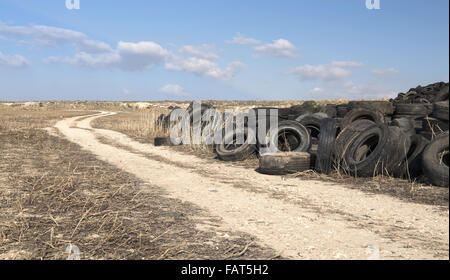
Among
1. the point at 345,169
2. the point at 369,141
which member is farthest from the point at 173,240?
the point at 369,141

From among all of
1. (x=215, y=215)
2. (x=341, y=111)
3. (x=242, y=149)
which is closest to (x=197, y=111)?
(x=341, y=111)

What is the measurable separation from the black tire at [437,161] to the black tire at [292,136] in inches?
146

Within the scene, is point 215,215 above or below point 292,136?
below

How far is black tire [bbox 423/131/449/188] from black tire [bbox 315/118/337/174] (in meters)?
2.03

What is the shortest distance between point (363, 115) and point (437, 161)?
5.17 metres

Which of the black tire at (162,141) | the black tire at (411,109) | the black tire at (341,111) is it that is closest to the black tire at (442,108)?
the black tire at (411,109)

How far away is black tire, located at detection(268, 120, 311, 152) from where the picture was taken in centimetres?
1154

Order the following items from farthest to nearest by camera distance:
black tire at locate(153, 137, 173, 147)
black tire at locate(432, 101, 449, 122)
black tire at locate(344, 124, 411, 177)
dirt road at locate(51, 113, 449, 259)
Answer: black tire at locate(153, 137, 173, 147)
black tire at locate(344, 124, 411, 177)
dirt road at locate(51, 113, 449, 259)
black tire at locate(432, 101, 449, 122)

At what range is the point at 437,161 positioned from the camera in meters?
8.04

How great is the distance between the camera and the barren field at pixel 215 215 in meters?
4.49

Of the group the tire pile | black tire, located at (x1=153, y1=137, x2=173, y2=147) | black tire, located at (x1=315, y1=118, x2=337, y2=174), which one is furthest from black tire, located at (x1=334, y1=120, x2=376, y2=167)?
black tire, located at (x1=153, y1=137, x2=173, y2=147)

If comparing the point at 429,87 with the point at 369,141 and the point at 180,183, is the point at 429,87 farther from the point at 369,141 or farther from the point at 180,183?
the point at 180,183

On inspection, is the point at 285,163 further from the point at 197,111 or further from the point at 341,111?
the point at 197,111

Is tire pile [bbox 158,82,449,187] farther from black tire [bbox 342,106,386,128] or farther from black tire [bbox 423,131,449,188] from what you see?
black tire [bbox 342,106,386,128]
